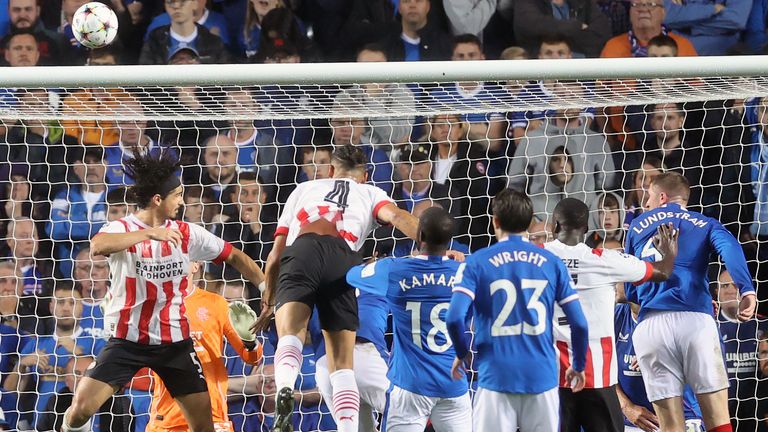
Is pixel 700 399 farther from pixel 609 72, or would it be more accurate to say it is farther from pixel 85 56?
pixel 85 56

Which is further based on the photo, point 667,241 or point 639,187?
point 639,187

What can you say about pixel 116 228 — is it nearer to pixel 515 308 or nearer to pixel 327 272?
pixel 327 272

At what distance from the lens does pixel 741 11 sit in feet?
32.7

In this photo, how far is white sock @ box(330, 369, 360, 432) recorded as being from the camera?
245 inches

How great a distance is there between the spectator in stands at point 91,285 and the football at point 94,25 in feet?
6.58

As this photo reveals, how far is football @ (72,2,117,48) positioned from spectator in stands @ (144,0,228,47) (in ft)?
8.55

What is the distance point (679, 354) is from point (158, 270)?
3.05 m

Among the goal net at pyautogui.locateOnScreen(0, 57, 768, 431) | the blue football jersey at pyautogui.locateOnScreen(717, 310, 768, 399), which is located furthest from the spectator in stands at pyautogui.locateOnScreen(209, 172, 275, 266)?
the blue football jersey at pyautogui.locateOnScreen(717, 310, 768, 399)

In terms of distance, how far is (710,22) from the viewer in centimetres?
1000

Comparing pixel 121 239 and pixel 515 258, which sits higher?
pixel 515 258

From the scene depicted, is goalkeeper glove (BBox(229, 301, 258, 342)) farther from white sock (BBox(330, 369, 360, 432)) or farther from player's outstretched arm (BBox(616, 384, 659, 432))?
player's outstretched arm (BBox(616, 384, 659, 432))

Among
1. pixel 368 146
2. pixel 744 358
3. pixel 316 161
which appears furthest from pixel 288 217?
pixel 744 358

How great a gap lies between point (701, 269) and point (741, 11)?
155 inches

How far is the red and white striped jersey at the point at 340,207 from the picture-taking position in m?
6.55
